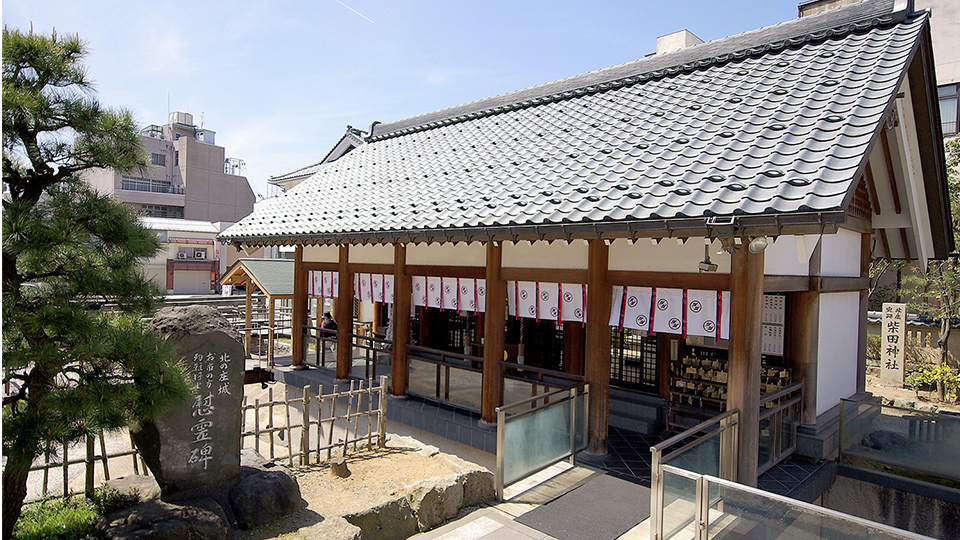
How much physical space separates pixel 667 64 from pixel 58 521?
1140cm

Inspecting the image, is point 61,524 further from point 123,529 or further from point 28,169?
point 28,169

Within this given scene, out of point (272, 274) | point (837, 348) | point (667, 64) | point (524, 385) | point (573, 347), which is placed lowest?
point (524, 385)

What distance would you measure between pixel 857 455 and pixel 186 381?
9.48 m

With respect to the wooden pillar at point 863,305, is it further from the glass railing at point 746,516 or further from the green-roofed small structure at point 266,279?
the green-roofed small structure at point 266,279

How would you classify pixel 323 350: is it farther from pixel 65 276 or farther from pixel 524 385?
pixel 65 276

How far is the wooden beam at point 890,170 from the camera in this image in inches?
322

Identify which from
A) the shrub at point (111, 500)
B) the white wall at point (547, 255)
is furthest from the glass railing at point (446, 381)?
the shrub at point (111, 500)

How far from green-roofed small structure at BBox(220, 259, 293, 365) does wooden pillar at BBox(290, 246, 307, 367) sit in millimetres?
1948

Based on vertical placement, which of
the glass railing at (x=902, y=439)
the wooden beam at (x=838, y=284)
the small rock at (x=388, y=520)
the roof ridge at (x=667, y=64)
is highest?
the roof ridge at (x=667, y=64)

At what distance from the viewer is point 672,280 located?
6961 mm

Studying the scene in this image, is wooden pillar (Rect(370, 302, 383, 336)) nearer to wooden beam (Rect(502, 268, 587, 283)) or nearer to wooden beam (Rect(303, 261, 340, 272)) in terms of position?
wooden beam (Rect(303, 261, 340, 272))

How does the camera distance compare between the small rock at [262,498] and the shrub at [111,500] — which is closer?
the shrub at [111,500]

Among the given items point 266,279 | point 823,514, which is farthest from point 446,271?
point 266,279

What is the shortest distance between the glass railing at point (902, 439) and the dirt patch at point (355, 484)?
20.2ft
